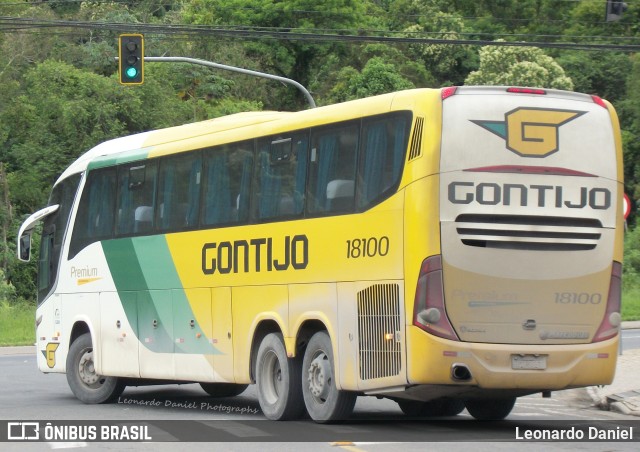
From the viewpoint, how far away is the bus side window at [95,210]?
19766 mm

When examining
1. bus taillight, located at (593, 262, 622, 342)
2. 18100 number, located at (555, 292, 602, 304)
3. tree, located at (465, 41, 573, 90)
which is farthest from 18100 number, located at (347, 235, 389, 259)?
tree, located at (465, 41, 573, 90)

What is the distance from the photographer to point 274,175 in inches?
634

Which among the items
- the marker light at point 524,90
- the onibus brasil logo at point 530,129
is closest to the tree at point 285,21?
the marker light at point 524,90

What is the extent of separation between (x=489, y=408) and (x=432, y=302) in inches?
128

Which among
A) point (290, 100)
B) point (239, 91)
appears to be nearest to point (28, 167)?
point (239, 91)

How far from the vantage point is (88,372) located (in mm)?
19984

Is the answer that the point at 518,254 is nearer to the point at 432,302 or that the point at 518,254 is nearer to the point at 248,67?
the point at 432,302

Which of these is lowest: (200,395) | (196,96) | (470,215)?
(200,395)

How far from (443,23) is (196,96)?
564 inches

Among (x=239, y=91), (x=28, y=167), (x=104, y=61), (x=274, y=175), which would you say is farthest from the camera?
(x=239, y=91)

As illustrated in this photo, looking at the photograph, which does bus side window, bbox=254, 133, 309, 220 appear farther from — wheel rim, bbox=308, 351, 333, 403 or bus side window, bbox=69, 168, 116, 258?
bus side window, bbox=69, 168, 116, 258

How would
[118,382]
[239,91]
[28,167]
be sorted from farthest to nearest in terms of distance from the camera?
[239,91]
[28,167]
[118,382]

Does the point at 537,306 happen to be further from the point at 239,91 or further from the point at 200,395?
the point at 239,91

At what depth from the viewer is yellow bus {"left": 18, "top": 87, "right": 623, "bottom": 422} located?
1327 centimetres
